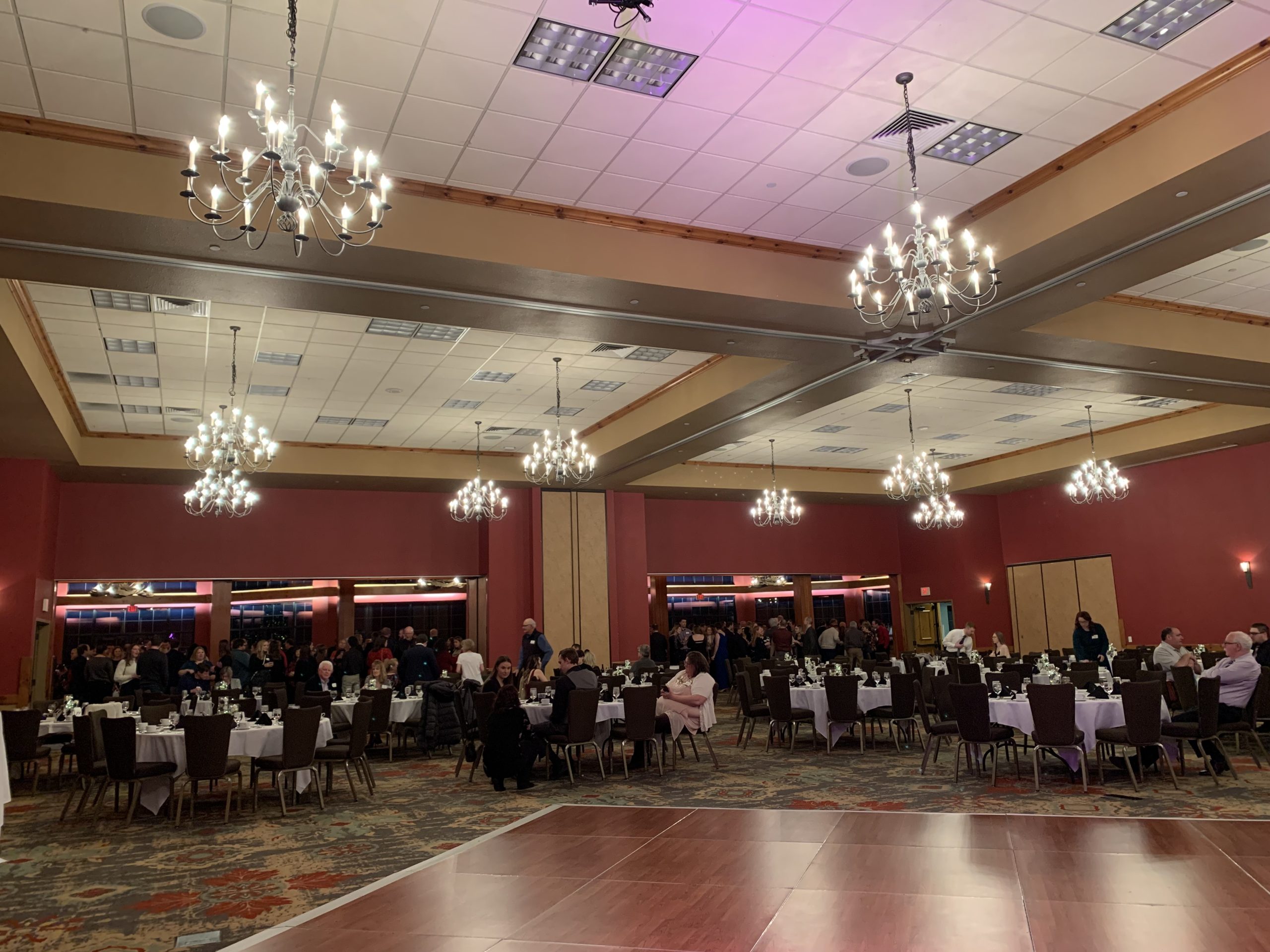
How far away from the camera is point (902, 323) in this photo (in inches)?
350

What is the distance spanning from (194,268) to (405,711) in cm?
626

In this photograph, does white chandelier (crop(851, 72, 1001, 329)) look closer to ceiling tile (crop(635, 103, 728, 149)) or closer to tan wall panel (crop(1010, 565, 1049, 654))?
ceiling tile (crop(635, 103, 728, 149))

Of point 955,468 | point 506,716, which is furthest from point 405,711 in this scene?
point 955,468

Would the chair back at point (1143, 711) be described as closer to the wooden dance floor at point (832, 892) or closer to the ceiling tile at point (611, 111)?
the wooden dance floor at point (832, 892)

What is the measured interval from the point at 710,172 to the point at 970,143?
6.11ft

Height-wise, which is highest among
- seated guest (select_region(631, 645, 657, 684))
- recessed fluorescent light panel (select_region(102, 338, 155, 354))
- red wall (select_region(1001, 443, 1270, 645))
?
recessed fluorescent light panel (select_region(102, 338, 155, 354))

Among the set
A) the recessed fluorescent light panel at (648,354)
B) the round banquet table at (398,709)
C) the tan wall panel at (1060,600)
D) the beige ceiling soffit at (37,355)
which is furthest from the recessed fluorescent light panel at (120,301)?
the tan wall panel at (1060,600)

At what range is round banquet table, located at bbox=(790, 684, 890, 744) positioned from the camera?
10234 millimetres

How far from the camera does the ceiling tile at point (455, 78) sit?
545 cm

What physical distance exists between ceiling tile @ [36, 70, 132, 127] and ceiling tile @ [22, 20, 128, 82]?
64 mm

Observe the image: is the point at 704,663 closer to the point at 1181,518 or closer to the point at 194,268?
the point at 194,268

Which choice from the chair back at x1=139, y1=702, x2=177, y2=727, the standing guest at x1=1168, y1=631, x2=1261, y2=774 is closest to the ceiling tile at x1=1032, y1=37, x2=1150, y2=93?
the standing guest at x1=1168, y1=631, x2=1261, y2=774

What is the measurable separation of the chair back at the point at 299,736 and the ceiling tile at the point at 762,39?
6.01 m

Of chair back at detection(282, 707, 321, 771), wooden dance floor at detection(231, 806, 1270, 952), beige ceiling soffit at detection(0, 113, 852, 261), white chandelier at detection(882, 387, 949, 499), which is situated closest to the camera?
wooden dance floor at detection(231, 806, 1270, 952)
